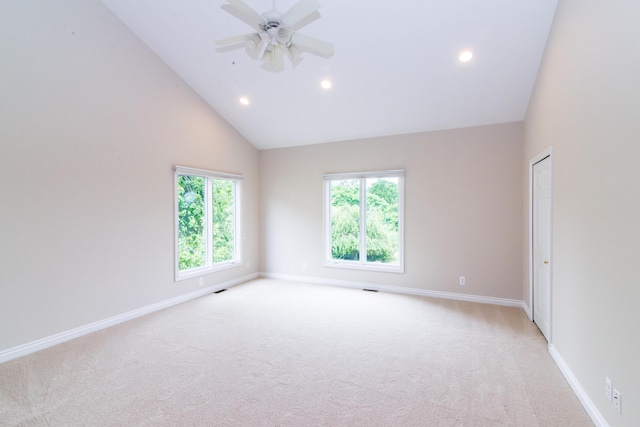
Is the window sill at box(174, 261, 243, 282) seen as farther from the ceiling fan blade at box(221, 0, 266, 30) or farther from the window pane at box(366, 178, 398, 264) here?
the ceiling fan blade at box(221, 0, 266, 30)

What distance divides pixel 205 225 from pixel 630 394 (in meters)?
5.01

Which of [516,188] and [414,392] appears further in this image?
[516,188]

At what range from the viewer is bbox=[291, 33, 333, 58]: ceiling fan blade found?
230 cm

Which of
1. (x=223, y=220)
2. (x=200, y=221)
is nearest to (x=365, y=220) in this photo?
(x=223, y=220)

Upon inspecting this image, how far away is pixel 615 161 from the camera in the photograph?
5.82 ft

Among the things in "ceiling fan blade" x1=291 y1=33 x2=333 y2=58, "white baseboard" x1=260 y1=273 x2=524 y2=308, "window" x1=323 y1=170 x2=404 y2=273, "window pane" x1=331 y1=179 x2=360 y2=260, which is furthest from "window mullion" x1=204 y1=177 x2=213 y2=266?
"ceiling fan blade" x1=291 y1=33 x2=333 y2=58

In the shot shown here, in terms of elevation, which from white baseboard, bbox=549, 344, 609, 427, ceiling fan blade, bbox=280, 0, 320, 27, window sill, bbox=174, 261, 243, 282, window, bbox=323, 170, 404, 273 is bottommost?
white baseboard, bbox=549, 344, 609, 427

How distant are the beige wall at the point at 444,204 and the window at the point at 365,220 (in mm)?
137

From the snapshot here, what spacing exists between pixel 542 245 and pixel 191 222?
4.79 m

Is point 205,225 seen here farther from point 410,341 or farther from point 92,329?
point 410,341

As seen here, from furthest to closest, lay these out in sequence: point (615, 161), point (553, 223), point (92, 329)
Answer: point (92, 329), point (553, 223), point (615, 161)

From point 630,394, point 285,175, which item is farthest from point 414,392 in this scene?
point 285,175

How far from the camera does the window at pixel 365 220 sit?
4.98m

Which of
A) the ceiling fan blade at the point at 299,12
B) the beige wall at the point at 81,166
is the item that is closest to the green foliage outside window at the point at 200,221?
the beige wall at the point at 81,166
